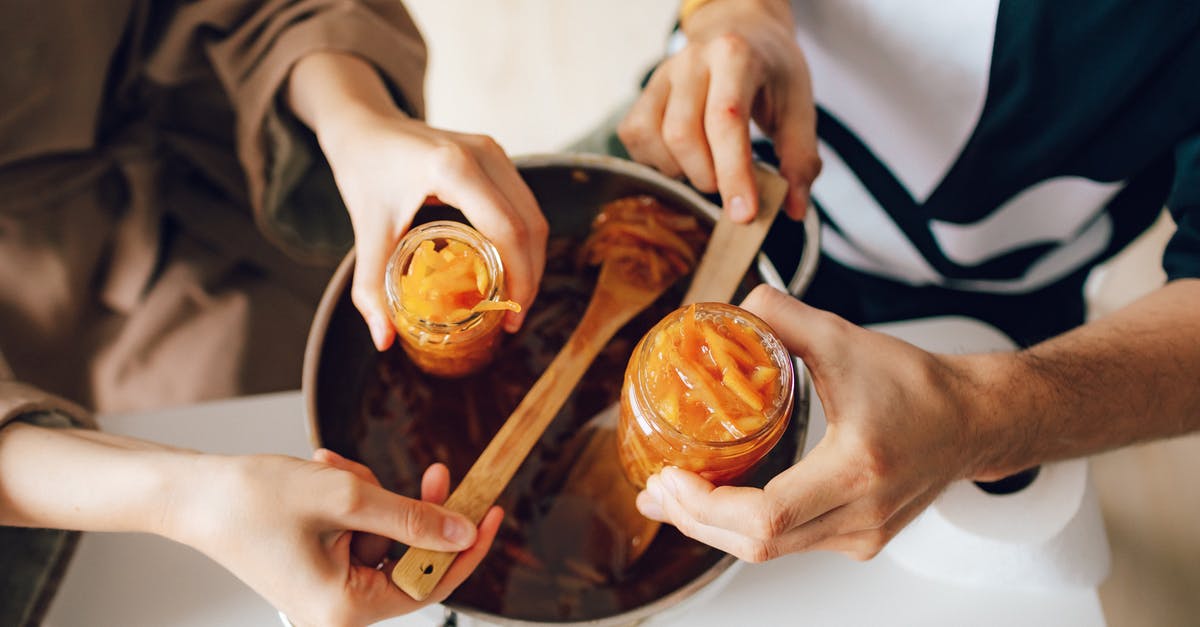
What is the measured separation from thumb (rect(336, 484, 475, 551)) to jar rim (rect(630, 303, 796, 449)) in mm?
138

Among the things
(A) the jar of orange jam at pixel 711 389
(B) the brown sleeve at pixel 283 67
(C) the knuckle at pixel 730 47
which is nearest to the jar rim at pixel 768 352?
(A) the jar of orange jam at pixel 711 389

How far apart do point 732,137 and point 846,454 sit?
25 cm

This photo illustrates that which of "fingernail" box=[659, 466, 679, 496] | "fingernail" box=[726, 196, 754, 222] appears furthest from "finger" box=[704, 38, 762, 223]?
"fingernail" box=[659, 466, 679, 496]

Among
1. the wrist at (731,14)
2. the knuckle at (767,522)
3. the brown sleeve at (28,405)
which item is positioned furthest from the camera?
the wrist at (731,14)

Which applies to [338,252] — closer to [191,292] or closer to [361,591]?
[191,292]

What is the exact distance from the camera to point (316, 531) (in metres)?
0.47

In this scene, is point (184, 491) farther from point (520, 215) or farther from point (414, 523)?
point (520, 215)

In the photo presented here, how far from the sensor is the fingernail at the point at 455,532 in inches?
18.2

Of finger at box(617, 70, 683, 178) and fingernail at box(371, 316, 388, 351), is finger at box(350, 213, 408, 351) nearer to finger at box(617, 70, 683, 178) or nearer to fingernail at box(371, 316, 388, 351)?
fingernail at box(371, 316, 388, 351)

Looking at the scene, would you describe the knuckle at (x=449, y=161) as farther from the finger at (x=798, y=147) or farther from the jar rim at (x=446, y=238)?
the finger at (x=798, y=147)

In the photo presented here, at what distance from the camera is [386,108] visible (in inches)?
25.8

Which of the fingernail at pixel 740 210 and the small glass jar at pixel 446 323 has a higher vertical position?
the fingernail at pixel 740 210

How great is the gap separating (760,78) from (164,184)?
2.11 feet

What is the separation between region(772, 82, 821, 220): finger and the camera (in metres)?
0.60
